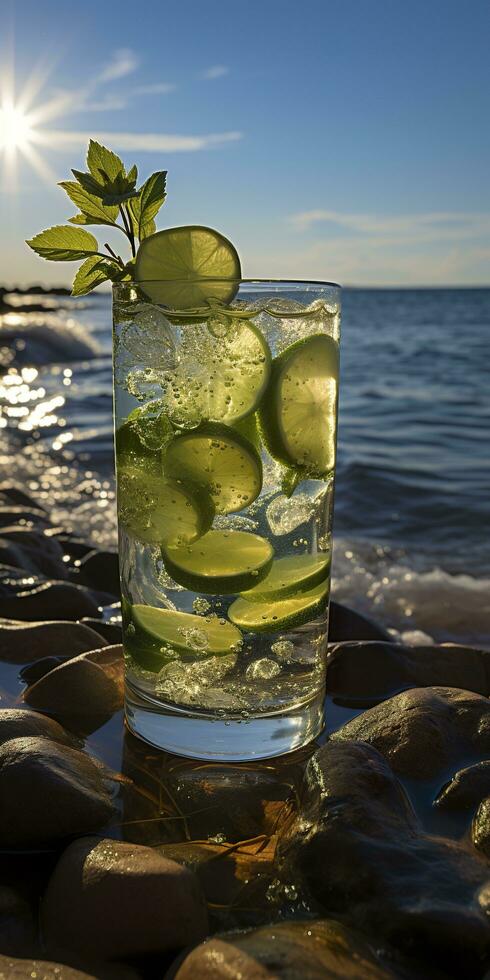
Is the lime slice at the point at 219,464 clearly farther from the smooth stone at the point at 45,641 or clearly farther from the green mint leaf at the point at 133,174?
the smooth stone at the point at 45,641

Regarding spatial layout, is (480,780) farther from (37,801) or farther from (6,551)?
(6,551)

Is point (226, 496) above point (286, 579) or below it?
above

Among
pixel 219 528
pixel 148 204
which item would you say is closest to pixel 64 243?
pixel 148 204

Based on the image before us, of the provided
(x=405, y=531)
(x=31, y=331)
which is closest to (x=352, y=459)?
(x=405, y=531)

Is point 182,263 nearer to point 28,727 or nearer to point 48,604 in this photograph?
point 28,727

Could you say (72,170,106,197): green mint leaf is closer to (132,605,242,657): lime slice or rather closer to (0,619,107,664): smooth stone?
(132,605,242,657): lime slice

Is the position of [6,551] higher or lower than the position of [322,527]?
lower

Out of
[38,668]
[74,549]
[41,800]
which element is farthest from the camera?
[74,549]

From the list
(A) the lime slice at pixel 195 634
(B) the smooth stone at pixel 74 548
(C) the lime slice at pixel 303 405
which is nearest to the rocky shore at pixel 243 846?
(A) the lime slice at pixel 195 634
